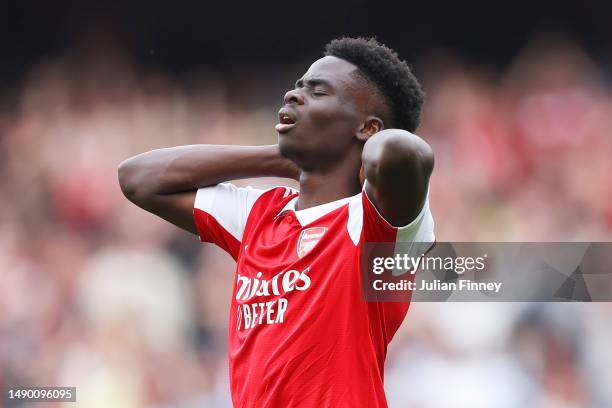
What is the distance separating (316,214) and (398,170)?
1.28 ft

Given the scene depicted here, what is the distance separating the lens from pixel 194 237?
4.48m

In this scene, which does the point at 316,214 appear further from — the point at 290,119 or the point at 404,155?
the point at 404,155

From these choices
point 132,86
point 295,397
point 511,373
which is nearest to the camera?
point 295,397

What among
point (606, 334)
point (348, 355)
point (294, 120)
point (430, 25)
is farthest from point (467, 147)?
point (348, 355)

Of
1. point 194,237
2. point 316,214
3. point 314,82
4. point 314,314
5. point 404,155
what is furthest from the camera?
point 194,237

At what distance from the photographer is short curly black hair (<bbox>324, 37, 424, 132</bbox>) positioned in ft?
7.89

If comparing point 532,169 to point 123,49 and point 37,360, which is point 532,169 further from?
point 37,360

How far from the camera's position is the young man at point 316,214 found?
2.07 metres

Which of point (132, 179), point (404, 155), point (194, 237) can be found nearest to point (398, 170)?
point (404, 155)

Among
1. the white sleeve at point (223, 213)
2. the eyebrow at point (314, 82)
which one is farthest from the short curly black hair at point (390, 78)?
the white sleeve at point (223, 213)

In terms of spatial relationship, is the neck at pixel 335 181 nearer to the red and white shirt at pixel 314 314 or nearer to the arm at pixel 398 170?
the red and white shirt at pixel 314 314

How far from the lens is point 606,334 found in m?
4.16

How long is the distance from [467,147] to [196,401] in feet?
5.81

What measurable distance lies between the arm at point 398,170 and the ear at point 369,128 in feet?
1.03
